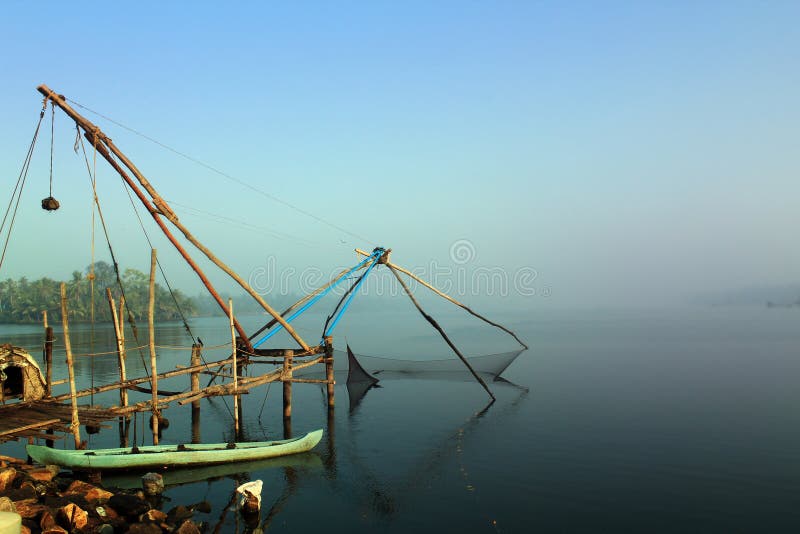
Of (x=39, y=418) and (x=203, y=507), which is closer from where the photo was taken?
(x=203, y=507)

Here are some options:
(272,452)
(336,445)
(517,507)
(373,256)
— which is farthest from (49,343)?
(517,507)

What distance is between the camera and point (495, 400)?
2455 centimetres

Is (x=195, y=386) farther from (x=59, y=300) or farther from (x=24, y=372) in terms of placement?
(x=59, y=300)

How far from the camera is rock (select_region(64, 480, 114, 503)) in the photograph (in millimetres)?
10116

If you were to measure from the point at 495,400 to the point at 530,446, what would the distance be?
7482 mm

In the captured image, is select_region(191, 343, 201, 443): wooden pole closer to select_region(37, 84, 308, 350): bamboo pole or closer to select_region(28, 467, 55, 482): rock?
select_region(37, 84, 308, 350): bamboo pole

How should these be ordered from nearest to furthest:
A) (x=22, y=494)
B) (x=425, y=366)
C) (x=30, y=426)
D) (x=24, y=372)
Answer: (x=22, y=494), (x=30, y=426), (x=24, y=372), (x=425, y=366)

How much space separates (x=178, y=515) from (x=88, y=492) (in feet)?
5.53

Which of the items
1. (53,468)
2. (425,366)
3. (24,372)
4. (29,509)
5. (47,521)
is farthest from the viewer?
(425,366)

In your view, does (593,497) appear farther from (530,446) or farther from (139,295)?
(139,295)

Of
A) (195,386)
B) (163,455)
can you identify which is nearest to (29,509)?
(163,455)

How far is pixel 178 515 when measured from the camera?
10695 mm

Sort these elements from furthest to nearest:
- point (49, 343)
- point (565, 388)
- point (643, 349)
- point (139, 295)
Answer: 1. point (139, 295)
2. point (643, 349)
3. point (565, 388)
4. point (49, 343)

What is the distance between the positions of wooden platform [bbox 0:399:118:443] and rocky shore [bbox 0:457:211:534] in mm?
804
